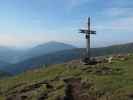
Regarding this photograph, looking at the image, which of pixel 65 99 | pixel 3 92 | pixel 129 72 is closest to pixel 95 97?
pixel 65 99

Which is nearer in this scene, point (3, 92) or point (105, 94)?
point (105, 94)

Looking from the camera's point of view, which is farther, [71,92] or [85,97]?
[71,92]

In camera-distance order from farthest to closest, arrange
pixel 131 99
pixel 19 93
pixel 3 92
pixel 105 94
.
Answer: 1. pixel 3 92
2. pixel 19 93
3. pixel 105 94
4. pixel 131 99

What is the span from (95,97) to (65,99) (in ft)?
10.6

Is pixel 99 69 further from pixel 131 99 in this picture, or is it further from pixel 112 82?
pixel 131 99

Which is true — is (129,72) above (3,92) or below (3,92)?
above

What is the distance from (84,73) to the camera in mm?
46531

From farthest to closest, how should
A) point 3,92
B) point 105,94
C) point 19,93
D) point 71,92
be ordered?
point 3,92, point 19,93, point 71,92, point 105,94

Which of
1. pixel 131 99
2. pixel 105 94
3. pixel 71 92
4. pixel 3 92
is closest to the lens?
pixel 131 99

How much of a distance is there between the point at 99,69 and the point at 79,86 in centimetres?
976

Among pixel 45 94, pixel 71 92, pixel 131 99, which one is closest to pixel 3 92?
pixel 45 94

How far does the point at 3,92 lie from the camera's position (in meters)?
46.1

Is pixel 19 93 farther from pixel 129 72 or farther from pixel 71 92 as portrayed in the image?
pixel 129 72

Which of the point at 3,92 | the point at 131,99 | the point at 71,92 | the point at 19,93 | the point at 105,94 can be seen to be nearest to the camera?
the point at 131,99
